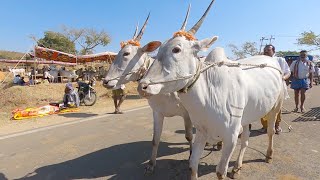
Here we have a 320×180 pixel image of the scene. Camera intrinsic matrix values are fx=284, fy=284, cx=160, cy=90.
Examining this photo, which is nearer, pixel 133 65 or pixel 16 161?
pixel 133 65

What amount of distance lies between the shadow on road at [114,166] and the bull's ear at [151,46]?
1.80 meters

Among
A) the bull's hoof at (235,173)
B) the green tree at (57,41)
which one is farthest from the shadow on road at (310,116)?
the green tree at (57,41)

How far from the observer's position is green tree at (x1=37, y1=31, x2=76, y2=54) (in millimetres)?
40125

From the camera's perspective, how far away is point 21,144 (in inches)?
230

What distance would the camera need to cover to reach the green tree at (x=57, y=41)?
132 ft

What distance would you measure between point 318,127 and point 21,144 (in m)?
6.75

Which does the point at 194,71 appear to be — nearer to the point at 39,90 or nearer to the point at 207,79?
the point at 207,79

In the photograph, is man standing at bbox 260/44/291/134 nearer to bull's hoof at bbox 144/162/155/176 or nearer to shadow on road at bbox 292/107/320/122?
shadow on road at bbox 292/107/320/122

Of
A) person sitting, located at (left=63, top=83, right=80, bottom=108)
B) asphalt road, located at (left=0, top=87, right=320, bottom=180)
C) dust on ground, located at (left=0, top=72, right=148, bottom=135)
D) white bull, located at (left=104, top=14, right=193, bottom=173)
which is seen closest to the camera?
white bull, located at (left=104, top=14, right=193, bottom=173)

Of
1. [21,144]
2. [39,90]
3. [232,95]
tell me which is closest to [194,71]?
[232,95]

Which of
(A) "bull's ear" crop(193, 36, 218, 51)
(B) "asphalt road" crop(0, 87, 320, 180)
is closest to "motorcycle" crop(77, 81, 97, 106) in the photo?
(B) "asphalt road" crop(0, 87, 320, 180)

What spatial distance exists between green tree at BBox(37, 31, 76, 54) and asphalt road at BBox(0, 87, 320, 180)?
35.4 m

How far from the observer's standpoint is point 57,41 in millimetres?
40562

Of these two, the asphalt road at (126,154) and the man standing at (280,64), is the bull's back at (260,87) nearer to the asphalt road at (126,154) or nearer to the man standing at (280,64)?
the asphalt road at (126,154)
